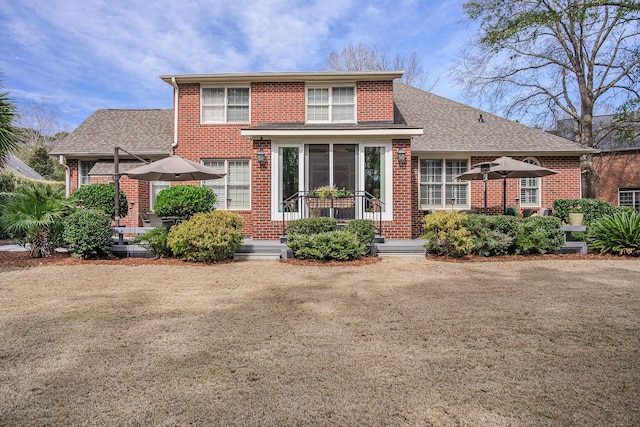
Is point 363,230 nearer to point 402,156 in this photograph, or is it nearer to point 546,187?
point 402,156

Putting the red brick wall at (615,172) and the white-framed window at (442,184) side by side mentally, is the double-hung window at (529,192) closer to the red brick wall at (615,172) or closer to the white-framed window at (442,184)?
the white-framed window at (442,184)

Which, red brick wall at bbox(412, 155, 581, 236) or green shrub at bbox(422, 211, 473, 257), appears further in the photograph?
red brick wall at bbox(412, 155, 581, 236)

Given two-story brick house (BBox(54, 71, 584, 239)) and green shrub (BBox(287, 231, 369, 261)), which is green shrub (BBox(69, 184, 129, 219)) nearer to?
two-story brick house (BBox(54, 71, 584, 239))

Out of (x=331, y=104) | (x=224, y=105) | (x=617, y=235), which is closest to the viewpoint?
(x=617, y=235)

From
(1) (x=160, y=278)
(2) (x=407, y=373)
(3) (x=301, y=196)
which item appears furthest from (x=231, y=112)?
(2) (x=407, y=373)

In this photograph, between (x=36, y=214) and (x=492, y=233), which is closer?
(x=36, y=214)

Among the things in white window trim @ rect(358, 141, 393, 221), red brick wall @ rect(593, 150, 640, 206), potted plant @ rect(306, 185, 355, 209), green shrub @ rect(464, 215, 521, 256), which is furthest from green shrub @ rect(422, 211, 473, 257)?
red brick wall @ rect(593, 150, 640, 206)

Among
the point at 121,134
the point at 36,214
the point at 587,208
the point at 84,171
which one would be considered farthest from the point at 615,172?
the point at 84,171

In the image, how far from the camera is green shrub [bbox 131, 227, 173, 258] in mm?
8680

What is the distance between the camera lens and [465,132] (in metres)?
14.7

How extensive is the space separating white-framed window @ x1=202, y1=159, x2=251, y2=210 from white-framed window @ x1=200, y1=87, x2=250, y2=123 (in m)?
1.55

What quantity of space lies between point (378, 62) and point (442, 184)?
18586 mm

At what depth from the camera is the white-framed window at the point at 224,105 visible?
13.2m

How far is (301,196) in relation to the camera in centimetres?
1095
